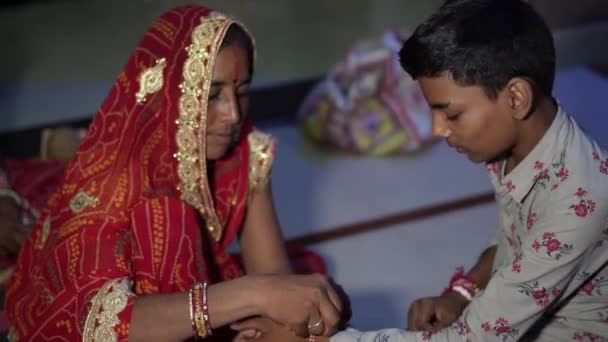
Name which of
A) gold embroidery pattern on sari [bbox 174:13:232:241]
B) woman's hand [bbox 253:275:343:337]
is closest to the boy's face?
woman's hand [bbox 253:275:343:337]

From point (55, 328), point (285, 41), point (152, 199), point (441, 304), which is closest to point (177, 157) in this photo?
point (152, 199)

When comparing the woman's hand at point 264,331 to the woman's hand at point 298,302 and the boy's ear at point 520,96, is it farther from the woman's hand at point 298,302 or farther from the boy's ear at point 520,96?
the boy's ear at point 520,96

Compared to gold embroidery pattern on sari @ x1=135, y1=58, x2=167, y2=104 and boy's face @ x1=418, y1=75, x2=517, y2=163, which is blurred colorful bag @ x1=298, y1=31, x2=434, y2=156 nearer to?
gold embroidery pattern on sari @ x1=135, y1=58, x2=167, y2=104

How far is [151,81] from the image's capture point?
2248 mm

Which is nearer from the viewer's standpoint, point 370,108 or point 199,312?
point 199,312

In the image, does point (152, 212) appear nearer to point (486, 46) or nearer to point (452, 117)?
point (452, 117)

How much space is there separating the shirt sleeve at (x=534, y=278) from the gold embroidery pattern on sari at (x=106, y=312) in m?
0.61

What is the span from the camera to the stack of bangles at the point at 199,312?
2.00m

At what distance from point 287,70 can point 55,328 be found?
3.40 m

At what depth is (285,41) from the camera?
19.6 feet

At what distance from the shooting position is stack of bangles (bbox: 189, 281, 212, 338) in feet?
6.56

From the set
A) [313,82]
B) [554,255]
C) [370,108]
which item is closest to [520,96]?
[554,255]

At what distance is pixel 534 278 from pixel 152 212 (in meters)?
0.99

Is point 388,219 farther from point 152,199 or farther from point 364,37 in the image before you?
point 364,37
